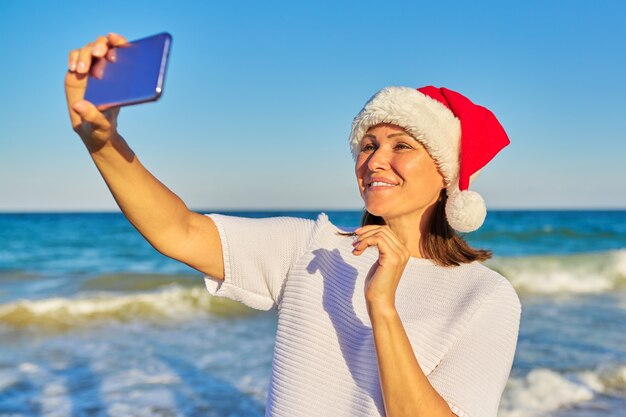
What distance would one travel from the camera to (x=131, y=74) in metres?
1.32

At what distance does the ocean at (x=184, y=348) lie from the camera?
222 inches

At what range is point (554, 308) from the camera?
32.9 ft

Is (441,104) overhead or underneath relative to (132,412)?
overhead

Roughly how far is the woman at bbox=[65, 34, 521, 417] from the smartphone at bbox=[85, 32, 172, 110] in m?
0.24

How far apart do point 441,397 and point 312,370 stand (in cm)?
43

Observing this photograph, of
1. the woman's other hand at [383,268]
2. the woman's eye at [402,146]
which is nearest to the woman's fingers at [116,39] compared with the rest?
the woman's other hand at [383,268]

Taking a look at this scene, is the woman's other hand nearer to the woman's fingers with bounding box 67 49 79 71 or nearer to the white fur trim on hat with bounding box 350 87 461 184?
the white fur trim on hat with bounding box 350 87 461 184

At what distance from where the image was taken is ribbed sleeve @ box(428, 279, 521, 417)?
6.31ft

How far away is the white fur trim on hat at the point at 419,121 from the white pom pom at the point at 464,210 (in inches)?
3.2

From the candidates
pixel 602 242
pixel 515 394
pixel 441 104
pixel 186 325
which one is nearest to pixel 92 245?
pixel 186 325

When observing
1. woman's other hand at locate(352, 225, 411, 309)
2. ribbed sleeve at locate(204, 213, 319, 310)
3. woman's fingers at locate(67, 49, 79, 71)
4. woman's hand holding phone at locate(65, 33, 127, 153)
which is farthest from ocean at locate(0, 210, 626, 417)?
woman's fingers at locate(67, 49, 79, 71)

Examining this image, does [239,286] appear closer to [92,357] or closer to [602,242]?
[92,357]

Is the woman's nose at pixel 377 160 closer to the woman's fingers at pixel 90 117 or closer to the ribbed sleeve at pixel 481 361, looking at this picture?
the ribbed sleeve at pixel 481 361

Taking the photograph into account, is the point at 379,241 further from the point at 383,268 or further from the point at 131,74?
the point at 131,74
